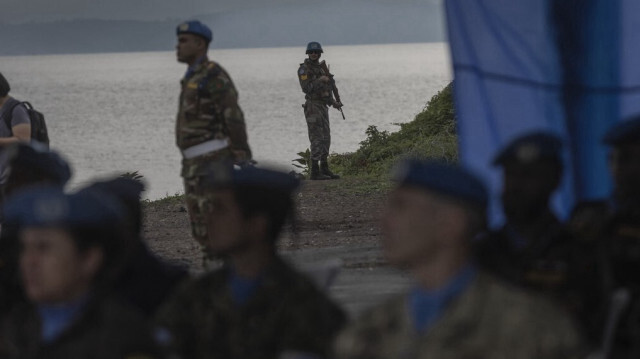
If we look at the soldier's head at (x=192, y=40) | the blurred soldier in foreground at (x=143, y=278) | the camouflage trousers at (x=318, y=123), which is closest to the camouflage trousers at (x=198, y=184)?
the soldier's head at (x=192, y=40)

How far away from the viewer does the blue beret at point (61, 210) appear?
3.35 metres

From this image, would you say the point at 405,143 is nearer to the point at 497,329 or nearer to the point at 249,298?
the point at 249,298

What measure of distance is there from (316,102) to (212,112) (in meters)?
9.51

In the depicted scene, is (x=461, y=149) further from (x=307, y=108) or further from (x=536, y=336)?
(x=307, y=108)

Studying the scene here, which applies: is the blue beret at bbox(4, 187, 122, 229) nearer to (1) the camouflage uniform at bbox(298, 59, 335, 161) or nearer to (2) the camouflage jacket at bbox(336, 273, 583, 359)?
(2) the camouflage jacket at bbox(336, 273, 583, 359)

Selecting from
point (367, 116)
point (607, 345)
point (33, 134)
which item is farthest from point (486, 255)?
point (367, 116)

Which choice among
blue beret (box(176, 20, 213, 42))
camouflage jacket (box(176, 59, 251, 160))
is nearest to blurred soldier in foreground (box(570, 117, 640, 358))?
camouflage jacket (box(176, 59, 251, 160))

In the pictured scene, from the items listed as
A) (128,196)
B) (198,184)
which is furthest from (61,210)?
(198,184)

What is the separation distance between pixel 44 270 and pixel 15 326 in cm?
39

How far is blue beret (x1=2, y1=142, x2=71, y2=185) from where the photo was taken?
4.77 metres

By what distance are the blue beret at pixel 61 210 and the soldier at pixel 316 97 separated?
483 inches

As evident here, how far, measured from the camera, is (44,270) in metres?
3.33

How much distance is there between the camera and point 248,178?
Result: 385 centimetres

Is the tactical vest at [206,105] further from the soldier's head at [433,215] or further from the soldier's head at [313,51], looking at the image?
the soldier's head at [313,51]
